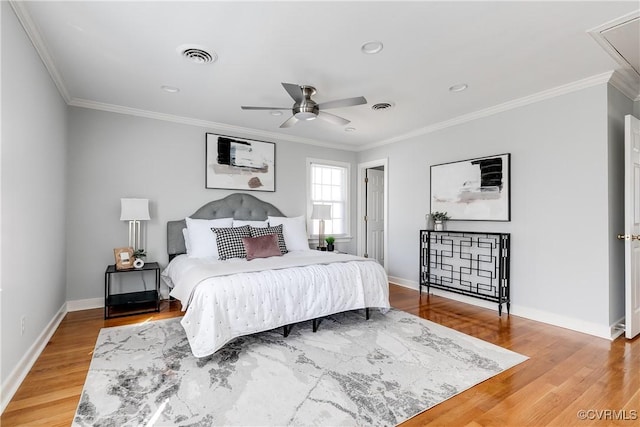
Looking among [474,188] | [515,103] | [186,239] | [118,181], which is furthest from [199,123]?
[515,103]

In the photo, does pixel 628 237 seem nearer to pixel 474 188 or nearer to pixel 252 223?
pixel 474 188

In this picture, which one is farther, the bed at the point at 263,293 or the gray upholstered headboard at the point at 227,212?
the gray upholstered headboard at the point at 227,212

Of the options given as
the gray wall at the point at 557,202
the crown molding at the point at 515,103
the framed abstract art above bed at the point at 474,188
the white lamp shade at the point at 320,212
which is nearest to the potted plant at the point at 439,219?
the framed abstract art above bed at the point at 474,188

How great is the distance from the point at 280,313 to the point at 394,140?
3.76 meters

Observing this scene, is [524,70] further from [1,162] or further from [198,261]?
[1,162]

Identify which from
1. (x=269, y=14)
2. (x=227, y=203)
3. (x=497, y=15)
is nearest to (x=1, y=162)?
(x=269, y=14)

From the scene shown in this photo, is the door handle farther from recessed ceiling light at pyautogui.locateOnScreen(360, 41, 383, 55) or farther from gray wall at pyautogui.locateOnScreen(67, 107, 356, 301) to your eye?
gray wall at pyautogui.locateOnScreen(67, 107, 356, 301)

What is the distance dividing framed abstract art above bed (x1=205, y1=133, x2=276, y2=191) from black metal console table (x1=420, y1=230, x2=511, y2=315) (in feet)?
8.63

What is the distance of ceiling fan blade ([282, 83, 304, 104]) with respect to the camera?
284 cm

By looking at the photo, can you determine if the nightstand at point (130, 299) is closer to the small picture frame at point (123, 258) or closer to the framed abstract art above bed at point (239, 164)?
the small picture frame at point (123, 258)

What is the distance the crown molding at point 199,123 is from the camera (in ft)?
13.0

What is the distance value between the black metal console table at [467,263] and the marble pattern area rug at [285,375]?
1180 millimetres
